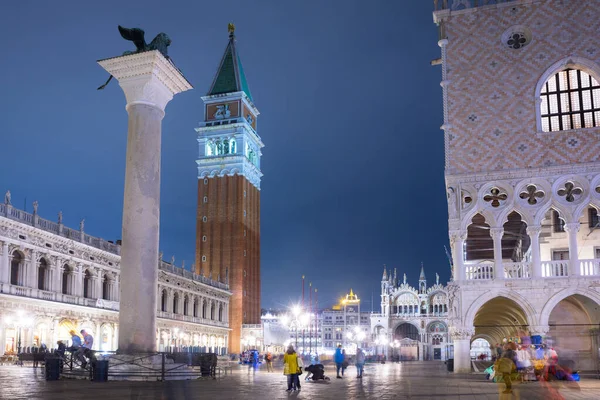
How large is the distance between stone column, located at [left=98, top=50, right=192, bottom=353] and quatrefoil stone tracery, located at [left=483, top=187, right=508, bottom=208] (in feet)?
46.6

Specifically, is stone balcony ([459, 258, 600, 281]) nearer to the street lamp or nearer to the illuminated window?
the illuminated window

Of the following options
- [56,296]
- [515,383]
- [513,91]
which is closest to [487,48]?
[513,91]

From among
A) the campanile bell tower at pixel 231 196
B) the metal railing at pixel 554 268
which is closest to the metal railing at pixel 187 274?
the campanile bell tower at pixel 231 196

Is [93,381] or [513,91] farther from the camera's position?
[513,91]

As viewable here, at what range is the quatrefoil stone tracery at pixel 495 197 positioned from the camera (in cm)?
2781

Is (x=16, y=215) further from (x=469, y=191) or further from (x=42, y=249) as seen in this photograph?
(x=469, y=191)

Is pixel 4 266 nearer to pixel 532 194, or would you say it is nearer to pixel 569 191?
pixel 532 194

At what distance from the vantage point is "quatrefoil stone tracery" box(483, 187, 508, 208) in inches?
1095

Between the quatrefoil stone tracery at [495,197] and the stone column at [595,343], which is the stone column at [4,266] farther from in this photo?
the stone column at [595,343]

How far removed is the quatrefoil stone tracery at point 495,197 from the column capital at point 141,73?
569 inches

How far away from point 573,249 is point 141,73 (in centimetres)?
1725

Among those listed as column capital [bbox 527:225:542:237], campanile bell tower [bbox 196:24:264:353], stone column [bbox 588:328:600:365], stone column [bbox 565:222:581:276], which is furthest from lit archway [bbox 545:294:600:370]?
campanile bell tower [bbox 196:24:264:353]

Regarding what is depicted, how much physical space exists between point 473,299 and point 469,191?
4326 millimetres

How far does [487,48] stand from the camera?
28.9m
